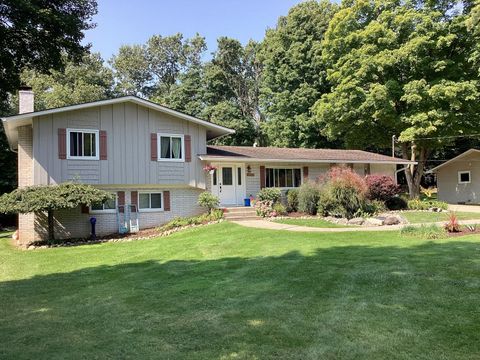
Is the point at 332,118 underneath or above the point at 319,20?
underneath

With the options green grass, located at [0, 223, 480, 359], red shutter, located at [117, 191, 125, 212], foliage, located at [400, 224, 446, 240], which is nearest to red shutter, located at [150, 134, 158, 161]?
red shutter, located at [117, 191, 125, 212]

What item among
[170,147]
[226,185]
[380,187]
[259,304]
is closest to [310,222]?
[226,185]

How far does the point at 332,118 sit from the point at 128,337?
2575 centimetres

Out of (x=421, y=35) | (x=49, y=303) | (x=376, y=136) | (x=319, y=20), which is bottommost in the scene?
(x=49, y=303)

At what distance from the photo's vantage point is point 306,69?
3309 centimetres

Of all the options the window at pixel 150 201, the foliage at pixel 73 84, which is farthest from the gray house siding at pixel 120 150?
the foliage at pixel 73 84

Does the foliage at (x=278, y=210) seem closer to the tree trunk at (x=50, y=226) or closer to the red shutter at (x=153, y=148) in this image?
the red shutter at (x=153, y=148)

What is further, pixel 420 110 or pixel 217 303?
pixel 420 110

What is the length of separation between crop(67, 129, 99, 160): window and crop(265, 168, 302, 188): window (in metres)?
8.89

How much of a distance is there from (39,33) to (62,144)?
747 cm

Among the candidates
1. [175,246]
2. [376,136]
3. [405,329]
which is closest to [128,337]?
[405,329]

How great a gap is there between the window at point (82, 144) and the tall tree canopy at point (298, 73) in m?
19.4

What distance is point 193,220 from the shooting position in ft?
55.9

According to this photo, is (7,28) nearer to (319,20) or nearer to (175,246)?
(175,246)
